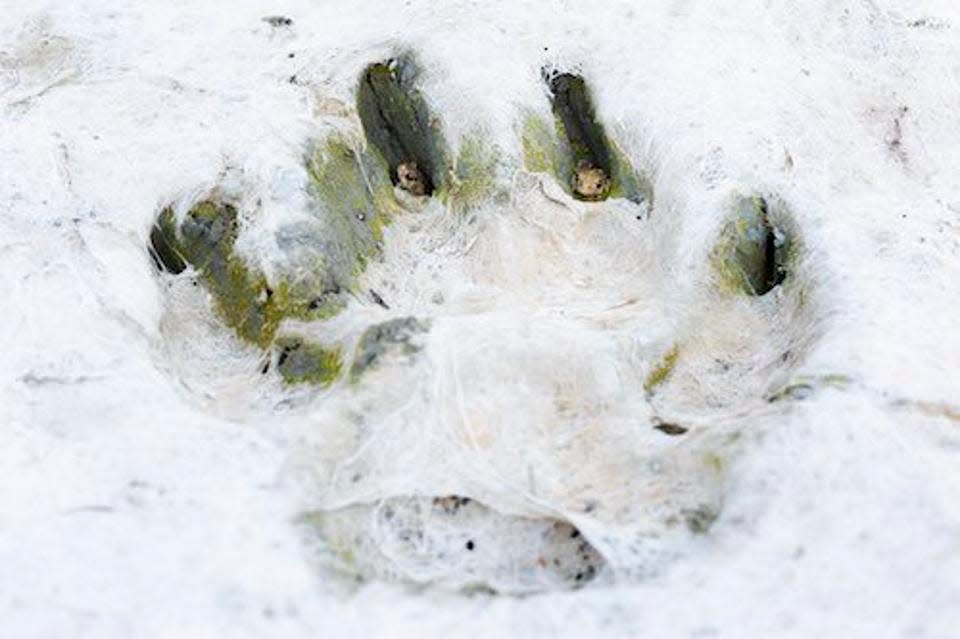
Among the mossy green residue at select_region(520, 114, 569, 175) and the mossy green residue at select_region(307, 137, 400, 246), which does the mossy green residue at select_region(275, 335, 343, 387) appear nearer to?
the mossy green residue at select_region(307, 137, 400, 246)

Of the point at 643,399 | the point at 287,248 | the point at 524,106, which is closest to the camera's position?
the point at 643,399

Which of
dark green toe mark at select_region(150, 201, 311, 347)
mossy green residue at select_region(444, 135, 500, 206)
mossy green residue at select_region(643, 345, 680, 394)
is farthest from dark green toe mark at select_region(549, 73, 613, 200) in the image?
dark green toe mark at select_region(150, 201, 311, 347)

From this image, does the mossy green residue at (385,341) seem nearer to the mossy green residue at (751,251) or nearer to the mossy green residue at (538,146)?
the mossy green residue at (538,146)

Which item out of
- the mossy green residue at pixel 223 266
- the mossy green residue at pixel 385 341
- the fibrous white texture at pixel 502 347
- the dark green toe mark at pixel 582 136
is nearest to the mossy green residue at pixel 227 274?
the mossy green residue at pixel 223 266

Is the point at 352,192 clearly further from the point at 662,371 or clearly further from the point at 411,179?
the point at 662,371

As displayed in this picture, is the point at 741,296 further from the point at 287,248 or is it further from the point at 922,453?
the point at 287,248

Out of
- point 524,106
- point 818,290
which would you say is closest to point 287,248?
point 524,106
